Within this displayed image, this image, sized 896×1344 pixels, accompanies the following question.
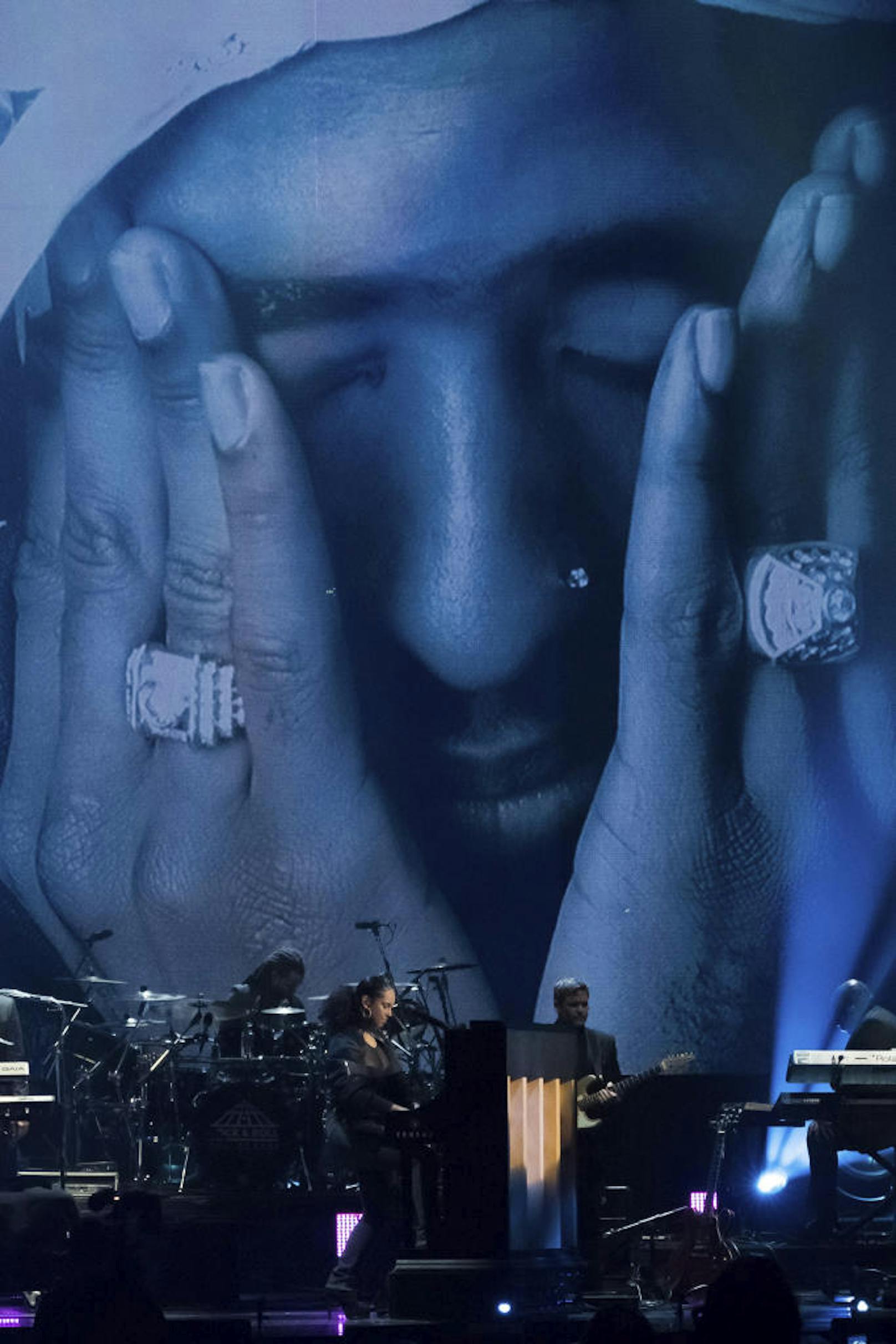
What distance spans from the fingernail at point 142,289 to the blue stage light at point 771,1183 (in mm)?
4608

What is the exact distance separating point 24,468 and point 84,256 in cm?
101

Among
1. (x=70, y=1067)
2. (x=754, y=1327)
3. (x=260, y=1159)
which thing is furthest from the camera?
(x=70, y=1067)

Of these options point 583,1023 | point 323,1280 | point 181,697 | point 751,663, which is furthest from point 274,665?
point 323,1280

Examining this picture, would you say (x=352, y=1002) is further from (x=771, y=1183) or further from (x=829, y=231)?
(x=829, y=231)

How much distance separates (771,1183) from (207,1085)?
93.0 inches

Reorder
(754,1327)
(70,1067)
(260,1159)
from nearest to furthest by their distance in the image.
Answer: (754,1327) → (260,1159) → (70,1067)

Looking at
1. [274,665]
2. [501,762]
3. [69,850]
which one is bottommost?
[69,850]

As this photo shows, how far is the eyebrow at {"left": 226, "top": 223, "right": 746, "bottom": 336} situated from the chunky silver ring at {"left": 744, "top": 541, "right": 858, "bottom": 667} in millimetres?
1265

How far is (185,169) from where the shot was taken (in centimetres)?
1033

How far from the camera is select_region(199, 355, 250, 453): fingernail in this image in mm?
10234

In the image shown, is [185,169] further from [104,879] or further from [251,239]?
[104,879]

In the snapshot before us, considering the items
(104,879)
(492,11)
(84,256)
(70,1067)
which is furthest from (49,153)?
(70,1067)

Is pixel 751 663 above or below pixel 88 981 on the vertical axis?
above

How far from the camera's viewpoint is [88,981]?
974 centimetres
